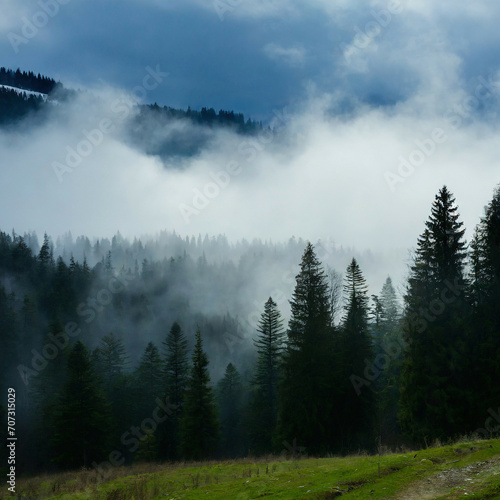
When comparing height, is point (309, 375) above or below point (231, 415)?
above

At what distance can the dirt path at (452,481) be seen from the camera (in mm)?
8836

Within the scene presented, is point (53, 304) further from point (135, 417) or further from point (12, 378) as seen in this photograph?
point (135, 417)

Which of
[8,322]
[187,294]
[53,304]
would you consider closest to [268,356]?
[8,322]

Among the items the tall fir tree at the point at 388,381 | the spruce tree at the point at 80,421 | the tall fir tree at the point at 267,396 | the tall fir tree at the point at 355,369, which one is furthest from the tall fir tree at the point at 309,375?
the spruce tree at the point at 80,421

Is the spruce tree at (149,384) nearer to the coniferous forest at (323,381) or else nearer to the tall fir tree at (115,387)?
the coniferous forest at (323,381)

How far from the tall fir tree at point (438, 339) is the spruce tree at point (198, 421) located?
70.7ft

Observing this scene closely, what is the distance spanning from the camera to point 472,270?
111 feet

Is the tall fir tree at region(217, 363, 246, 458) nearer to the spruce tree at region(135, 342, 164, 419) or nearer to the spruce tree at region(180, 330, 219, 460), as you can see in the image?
the spruce tree at region(135, 342, 164, 419)

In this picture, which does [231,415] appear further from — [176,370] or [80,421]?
[80,421]

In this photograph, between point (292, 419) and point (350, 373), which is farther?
point (350, 373)

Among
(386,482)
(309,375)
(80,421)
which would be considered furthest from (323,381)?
(80,421)

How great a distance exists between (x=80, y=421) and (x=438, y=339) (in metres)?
36.3

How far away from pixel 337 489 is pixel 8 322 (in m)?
100

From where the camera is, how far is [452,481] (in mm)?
9578
